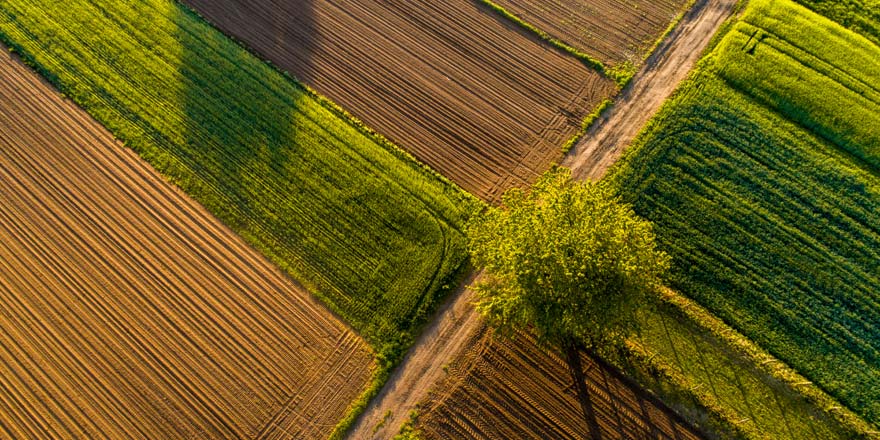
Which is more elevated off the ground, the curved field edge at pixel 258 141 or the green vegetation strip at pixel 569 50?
the green vegetation strip at pixel 569 50

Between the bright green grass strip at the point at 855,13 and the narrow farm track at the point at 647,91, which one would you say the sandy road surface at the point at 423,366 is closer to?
the narrow farm track at the point at 647,91

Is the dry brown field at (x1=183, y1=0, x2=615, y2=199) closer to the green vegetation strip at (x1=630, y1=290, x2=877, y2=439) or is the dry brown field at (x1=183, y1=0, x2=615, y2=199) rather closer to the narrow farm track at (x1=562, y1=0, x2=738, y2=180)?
the narrow farm track at (x1=562, y1=0, x2=738, y2=180)

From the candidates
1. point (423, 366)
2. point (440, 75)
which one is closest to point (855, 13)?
point (440, 75)

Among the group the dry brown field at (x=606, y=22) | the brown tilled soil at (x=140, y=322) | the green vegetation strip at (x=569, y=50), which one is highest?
the dry brown field at (x=606, y=22)

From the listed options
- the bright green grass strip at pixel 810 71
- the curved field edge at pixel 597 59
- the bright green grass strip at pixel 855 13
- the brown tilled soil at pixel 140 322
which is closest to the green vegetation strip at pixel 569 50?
the curved field edge at pixel 597 59

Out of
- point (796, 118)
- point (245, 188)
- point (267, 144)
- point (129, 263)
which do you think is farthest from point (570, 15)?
point (129, 263)

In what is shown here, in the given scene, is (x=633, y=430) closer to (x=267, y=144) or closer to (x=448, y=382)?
(x=448, y=382)

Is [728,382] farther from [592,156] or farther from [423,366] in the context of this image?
[423,366]

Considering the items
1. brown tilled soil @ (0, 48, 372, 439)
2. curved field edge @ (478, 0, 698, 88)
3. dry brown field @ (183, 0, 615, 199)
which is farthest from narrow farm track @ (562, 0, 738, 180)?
brown tilled soil @ (0, 48, 372, 439)
